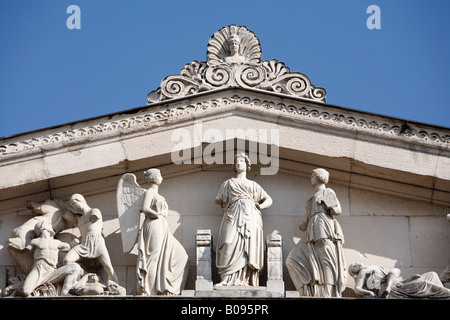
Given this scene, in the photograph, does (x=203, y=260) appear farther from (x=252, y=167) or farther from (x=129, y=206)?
(x=252, y=167)

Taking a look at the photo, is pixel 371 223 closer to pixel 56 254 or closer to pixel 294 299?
pixel 294 299

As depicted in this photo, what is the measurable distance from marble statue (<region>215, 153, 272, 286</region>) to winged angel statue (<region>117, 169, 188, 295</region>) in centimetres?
57

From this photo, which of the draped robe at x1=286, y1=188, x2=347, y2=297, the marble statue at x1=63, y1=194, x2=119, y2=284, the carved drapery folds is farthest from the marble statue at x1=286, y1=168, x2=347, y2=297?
the marble statue at x1=63, y1=194, x2=119, y2=284

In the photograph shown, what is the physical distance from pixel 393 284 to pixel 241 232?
78.9 inches

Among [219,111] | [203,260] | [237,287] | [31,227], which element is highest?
[219,111]

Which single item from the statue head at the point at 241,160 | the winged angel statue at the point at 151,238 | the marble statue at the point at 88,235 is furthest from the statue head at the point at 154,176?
the statue head at the point at 241,160

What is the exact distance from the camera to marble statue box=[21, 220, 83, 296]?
50.8 feet

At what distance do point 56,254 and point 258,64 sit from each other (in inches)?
153

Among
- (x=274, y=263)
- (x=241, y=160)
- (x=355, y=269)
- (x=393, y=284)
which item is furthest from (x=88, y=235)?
(x=393, y=284)

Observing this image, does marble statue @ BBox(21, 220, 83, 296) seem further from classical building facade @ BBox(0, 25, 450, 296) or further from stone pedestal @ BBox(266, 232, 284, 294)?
stone pedestal @ BBox(266, 232, 284, 294)

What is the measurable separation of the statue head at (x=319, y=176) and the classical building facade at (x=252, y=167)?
329 mm

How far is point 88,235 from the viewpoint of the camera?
15945 mm

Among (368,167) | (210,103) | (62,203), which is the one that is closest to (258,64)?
(210,103)
